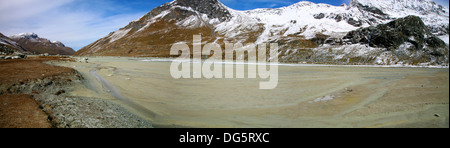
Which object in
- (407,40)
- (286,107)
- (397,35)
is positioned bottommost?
(286,107)

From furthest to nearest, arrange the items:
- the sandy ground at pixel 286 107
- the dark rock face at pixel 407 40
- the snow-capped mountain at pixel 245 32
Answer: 1. the snow-capped mountain at pixel 245 32
2. the dark rock face at pixel 407 40
3. the sandy ground at pixel 286 107

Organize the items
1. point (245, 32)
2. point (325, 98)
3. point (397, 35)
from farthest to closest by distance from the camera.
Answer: point (245, 32), point (397, 35), point (325, 98)

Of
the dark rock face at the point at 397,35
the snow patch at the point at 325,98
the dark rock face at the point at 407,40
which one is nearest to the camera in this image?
the snow patch at the point at 325,98

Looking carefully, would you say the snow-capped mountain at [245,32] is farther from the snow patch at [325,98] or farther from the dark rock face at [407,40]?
the snow patch at [325,98]

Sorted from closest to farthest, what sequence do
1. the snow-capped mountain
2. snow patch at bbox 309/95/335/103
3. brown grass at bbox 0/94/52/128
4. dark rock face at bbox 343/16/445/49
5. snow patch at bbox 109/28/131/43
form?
brown grass at bbox 0/94/52/128, snow patch at bbox 309/95/335/103, dark rock face at bbox 343/16/445/49, the snow-capped mountain, snow patch at bbox 109/28/131/43

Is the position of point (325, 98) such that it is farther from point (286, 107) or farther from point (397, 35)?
point (397, 35)

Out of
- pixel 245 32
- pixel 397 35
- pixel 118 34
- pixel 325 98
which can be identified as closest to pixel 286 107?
pixel 325 98

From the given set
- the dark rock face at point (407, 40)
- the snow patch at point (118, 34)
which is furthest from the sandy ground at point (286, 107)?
the snow patch at point (118, 34)

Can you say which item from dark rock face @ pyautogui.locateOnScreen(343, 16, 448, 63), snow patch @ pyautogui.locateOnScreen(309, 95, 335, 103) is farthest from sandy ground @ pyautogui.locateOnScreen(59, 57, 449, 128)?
dark rock face @ pyautogui.locateOnScreen(343, 16, 448, 63)

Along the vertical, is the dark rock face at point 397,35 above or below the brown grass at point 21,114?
above

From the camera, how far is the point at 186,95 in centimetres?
1842

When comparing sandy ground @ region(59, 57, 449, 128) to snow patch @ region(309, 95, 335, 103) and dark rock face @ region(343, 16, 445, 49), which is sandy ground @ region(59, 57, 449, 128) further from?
dark rock face @ region(343, 16, 445, 49)
